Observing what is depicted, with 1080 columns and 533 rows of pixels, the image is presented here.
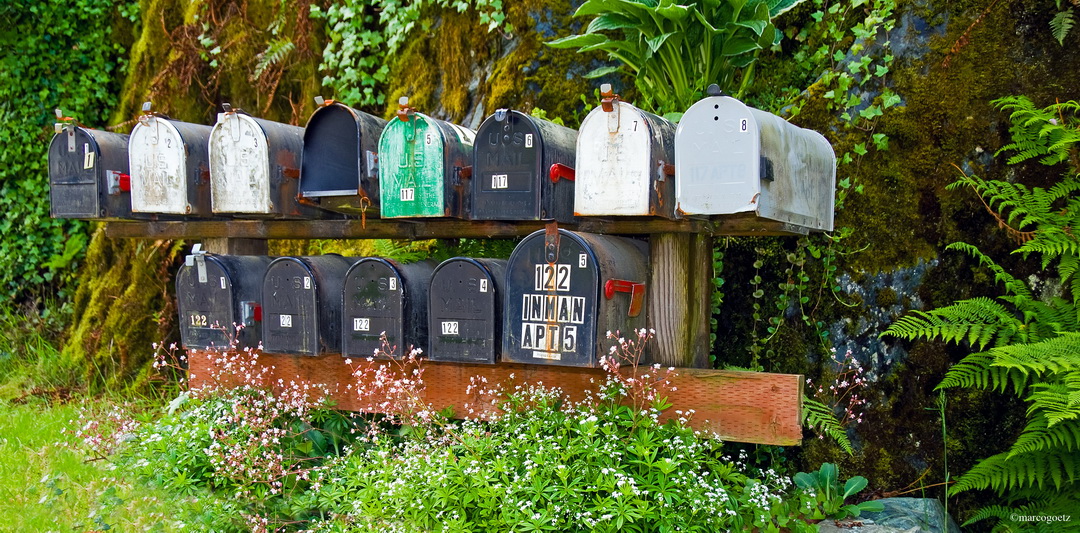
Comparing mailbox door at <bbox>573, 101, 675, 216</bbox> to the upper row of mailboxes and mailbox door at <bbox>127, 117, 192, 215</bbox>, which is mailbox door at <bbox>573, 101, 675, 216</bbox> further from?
mailbox door at <bbox>127, 117, 192, 215</bbox>

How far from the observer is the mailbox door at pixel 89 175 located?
3686mm

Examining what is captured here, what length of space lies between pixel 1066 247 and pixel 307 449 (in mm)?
3048

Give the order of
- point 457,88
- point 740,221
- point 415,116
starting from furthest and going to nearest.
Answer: point 457,88
point 415,116
point 740,221

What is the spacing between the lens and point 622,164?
276cm

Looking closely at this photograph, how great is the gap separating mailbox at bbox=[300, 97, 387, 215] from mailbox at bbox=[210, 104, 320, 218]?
0.37 ft

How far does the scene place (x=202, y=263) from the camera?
352cm

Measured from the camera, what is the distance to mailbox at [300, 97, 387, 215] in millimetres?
3260

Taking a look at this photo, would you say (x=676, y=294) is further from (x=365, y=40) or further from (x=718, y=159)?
(x=365, y=40)

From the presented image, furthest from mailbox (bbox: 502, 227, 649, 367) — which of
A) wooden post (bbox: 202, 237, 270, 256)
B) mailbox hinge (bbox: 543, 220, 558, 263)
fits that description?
wooden post (bbox: 202, 237, 270, 256)

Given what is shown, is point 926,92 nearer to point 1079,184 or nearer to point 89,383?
point 1079,184

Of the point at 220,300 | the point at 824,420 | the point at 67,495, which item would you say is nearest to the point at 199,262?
the point at 220,300

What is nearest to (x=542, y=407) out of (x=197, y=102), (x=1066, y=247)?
(x=1066, y=247)

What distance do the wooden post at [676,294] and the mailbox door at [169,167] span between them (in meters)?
2.03

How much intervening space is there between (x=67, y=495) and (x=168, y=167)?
1428 mm
